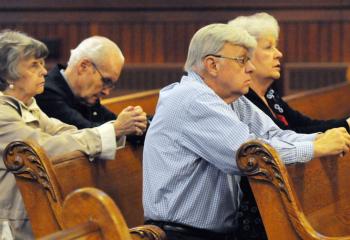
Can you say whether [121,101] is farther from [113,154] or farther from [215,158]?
[215,158]

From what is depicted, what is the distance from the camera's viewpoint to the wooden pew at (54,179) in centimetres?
311

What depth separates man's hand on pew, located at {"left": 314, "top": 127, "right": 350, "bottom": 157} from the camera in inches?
128

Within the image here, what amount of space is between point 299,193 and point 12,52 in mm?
1394

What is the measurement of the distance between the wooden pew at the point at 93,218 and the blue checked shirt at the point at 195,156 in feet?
3.20

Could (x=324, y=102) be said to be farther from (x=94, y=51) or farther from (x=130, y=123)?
(x=130, y=123)

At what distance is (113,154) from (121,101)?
1.96m

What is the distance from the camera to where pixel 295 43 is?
9.15 meters

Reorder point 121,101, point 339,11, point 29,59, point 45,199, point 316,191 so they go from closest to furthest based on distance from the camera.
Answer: point 45,199, point 316,191, point 29,59, point 121,101, point 339,11

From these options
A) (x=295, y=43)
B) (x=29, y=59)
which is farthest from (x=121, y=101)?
(x=295, y=43)

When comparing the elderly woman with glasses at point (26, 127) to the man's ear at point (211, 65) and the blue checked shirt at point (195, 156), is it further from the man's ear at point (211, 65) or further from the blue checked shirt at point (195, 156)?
the man's ear at point (211, 65)

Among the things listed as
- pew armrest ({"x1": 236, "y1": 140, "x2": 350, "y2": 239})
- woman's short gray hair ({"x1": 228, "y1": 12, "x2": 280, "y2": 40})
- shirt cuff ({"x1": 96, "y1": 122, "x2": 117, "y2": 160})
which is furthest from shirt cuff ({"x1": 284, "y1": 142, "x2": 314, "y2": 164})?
woman's short gray hair ({"x1": 228, "y1": 12, "x2": 280, "y2": 40})

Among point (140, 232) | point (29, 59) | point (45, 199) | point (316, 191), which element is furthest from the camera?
point (29, 59)

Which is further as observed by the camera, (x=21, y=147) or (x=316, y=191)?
(x=316, y=191)

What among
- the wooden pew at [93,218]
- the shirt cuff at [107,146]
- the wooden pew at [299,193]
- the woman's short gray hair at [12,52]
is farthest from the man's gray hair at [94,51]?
the wooden pew at [93,218]
